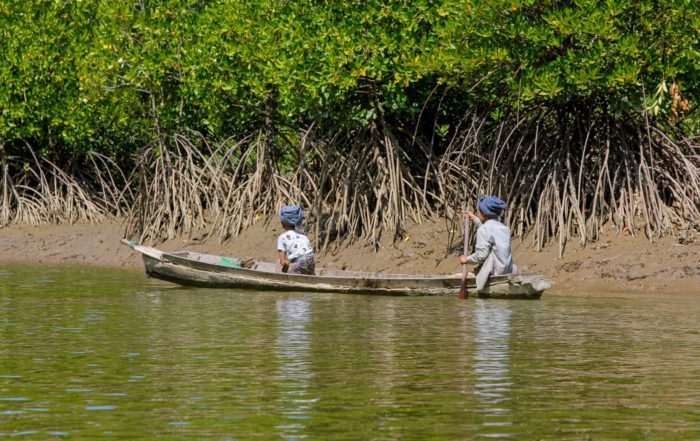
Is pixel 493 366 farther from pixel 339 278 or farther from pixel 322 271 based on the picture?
pixel 322 271

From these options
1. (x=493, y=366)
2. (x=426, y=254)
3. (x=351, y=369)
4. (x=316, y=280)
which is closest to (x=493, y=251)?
(x=316, y=280)

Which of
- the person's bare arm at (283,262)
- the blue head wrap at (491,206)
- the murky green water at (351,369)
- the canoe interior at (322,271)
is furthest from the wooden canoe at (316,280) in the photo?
the blue head wrap at (491,206)

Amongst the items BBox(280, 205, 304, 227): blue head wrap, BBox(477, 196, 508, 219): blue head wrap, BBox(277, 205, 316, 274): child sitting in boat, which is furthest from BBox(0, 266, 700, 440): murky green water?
BBox(280, 205, 304, 227): blue head wrap

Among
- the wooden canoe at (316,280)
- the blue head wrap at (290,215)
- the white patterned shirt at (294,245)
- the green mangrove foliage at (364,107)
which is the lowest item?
the wooden canoe at (316,280)

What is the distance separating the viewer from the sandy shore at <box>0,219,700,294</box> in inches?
638

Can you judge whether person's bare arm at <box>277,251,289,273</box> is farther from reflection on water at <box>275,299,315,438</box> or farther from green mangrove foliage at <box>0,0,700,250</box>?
green mangrove foliage at <box>0,0,700,250</box>

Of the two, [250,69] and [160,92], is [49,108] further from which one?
[250,69]

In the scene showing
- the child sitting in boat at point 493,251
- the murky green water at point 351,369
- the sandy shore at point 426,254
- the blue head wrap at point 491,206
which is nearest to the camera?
the murky green water at point 351,369

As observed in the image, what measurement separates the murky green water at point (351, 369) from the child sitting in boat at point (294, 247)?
6.74 feet

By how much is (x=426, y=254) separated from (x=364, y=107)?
8.96 feet

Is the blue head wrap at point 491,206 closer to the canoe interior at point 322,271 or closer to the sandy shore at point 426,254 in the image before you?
the canoe interior at point 322,271

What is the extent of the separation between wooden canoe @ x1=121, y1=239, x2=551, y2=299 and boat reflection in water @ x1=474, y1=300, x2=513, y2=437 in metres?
0.95

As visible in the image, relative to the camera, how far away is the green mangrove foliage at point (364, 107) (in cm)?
1697

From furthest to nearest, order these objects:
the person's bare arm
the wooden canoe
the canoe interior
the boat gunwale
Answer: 1. the person's bare arm
2. the canoe interior
3. the boat gunwale
4. the wooden canoe
